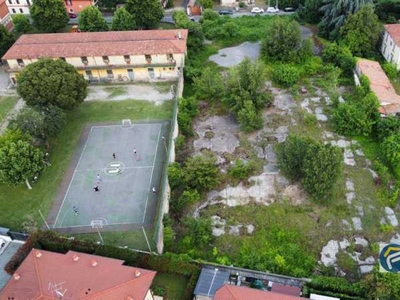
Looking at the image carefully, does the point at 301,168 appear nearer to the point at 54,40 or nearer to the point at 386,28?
the point at 386,28

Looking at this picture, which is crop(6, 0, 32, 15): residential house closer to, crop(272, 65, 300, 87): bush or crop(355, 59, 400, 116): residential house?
crop(272, 65, 300, 87): bush

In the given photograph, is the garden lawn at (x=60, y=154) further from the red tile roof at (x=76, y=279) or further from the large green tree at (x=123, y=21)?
the large green tree at (x=123, y=21)

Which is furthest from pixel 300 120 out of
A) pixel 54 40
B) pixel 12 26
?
pixel 12 26

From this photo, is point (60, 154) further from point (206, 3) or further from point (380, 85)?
point (206, 3)

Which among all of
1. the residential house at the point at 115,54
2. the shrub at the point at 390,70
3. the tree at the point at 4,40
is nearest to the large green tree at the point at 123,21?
the residential house at the point at 115,54

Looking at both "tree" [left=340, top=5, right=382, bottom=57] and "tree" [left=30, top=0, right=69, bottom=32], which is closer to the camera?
"tree" [left=340, top=5, right=382, bottom=57]

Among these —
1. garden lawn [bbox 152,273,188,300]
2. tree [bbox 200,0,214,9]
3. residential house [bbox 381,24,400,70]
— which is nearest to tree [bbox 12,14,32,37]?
tree [bbox 200,0,214,9]
